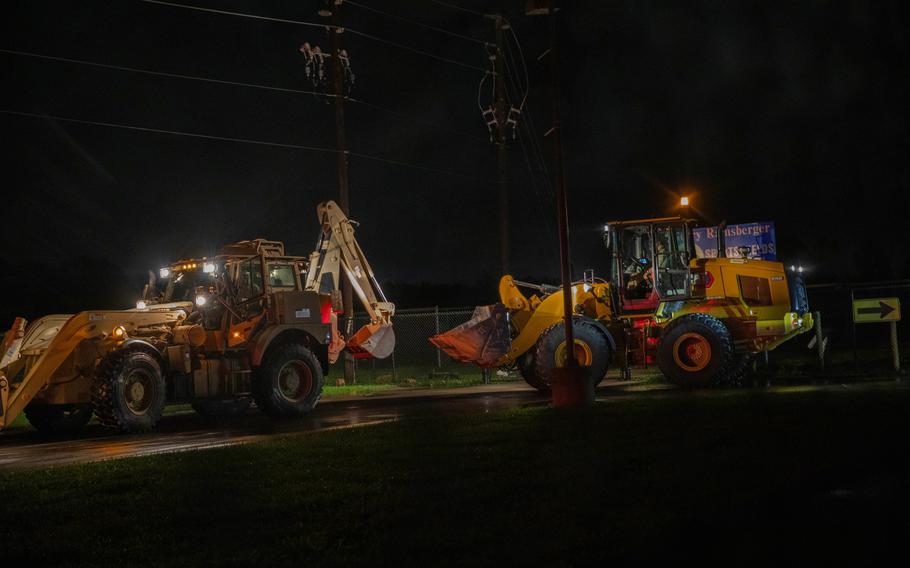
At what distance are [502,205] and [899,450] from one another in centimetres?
1954

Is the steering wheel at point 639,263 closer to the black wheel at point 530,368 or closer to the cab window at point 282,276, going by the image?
the black wheel at point 530,368

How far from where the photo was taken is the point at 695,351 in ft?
60.1

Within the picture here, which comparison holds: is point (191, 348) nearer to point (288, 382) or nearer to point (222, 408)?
point (288, 382)

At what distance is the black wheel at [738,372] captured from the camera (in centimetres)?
1869

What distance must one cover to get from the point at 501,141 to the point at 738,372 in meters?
12.3

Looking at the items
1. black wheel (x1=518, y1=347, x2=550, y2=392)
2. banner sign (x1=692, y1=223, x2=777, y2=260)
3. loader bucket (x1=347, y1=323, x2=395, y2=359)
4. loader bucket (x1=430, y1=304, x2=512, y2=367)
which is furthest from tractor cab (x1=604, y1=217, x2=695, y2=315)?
banner sign (x1=692, y1=223, x2=777, y2=260)

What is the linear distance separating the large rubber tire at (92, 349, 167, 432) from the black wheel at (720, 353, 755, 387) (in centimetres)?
1057

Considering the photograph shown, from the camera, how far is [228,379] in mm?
17234

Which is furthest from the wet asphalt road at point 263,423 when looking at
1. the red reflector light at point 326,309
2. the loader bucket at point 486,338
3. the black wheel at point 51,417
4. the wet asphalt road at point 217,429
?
the red reflector light at point 326,309

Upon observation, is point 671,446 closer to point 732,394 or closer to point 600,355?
point 732,394

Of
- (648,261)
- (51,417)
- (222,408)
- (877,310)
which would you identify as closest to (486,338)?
(648,261)

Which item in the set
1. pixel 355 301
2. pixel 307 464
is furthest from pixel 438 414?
pixel 355 301

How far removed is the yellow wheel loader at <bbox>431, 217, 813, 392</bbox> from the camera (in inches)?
753

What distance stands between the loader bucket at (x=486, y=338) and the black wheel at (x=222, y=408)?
15.1ft
